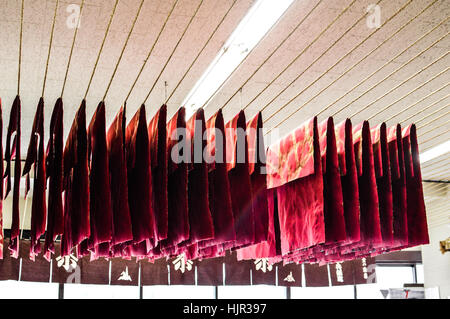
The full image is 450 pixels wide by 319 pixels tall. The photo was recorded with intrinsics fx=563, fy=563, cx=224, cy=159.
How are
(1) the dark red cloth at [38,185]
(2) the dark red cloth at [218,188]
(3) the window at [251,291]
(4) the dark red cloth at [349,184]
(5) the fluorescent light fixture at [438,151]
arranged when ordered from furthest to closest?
(3) the window at [251,291], (5) the fluorescent light fixture at [438,151], (4) the dark red cloth at [349,184], (2) the dark red cloth at [218,188], (1) the dark red cloth at [38,185]

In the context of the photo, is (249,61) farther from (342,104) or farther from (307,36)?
(342,104)

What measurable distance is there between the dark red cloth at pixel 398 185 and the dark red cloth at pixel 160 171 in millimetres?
1357

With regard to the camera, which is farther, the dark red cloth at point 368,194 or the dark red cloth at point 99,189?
the dark red cloth at point 368,194

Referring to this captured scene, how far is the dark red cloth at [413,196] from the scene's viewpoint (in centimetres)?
333

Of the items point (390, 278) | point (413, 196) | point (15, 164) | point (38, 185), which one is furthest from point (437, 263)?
point (15, 164)

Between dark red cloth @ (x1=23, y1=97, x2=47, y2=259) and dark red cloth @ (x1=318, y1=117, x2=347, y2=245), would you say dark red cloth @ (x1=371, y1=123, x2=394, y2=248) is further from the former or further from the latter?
dark red cloth @ (x1=23, y1=97, x2=47, y2=259)

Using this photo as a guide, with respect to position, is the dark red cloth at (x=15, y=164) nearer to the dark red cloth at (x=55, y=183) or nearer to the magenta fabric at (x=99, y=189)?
the dark red cloth at (x=55, y=183)

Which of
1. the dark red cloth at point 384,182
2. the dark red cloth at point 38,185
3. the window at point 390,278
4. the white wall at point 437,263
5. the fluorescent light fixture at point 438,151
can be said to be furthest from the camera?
the window at point 390,278

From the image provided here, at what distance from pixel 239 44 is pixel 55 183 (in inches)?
55.2

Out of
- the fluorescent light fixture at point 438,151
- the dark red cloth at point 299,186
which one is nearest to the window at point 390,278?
the fluorescent light fixture at point 438,151

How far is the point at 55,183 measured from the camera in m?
2.97

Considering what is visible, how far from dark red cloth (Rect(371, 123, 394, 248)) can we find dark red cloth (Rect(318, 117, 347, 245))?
1.00 ft

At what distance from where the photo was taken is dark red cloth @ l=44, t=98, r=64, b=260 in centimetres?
286

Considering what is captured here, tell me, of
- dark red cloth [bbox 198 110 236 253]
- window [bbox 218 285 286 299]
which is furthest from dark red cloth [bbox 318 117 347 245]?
window [bbox 218 285 286 299]
